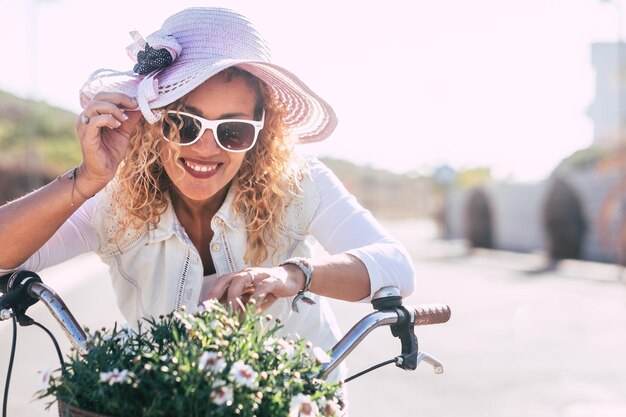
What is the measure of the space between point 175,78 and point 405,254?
75 cm

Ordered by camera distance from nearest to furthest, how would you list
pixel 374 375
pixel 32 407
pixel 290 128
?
1. pixel 290 128
2. pixel 32 407
3. pixel 374 375

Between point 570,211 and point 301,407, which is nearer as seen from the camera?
point 301,407

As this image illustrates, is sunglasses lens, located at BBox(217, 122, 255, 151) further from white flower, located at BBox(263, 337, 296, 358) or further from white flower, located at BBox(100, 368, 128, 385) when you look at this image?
white flower, located at BBox(100, 368, 128, 385)

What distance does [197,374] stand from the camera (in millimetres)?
1510

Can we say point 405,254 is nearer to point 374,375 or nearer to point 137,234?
point 137,234

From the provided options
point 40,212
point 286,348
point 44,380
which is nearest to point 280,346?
point 286,348

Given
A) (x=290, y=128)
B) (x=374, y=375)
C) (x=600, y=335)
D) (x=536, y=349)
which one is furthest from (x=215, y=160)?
(x=600, y=335)

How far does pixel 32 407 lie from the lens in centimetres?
719

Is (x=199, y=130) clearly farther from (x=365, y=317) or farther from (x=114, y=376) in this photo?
(x=114, y=376)

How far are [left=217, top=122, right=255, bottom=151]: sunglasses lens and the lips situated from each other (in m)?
0.08

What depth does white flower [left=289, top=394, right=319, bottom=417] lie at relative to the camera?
1562mm

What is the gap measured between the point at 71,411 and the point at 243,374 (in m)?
0.32

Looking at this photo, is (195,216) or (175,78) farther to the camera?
(195,216)

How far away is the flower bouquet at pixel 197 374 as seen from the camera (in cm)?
150
